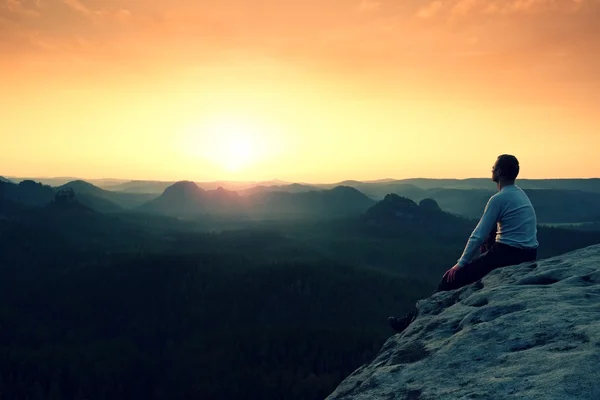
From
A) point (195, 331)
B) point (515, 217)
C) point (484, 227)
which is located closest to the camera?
point (484, 227)

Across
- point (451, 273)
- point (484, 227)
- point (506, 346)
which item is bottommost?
point (506, 346)

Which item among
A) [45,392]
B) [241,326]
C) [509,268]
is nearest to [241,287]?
[241,326]

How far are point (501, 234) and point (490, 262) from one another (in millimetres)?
1129

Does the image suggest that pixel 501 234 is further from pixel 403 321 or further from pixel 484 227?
pixel 403 321

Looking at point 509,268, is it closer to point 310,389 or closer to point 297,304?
point 310,389

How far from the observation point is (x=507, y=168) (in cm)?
1490

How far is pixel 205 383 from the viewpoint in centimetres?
12338

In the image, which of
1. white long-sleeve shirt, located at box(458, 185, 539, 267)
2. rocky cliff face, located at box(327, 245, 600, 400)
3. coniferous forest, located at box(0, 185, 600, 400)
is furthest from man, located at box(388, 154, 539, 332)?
coniferous forest, located at box(0, 185, 600, 400)

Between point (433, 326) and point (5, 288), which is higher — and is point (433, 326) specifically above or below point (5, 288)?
above

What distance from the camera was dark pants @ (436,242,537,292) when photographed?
618 inches

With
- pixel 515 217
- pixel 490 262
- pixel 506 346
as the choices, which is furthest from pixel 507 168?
pixel 506 346

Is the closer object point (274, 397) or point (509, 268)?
point (509, 268)

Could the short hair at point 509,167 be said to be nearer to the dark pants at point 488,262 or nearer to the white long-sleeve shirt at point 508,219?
the white long-sleeve shirt at point 508,219

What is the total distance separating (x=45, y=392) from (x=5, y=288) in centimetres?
8961
